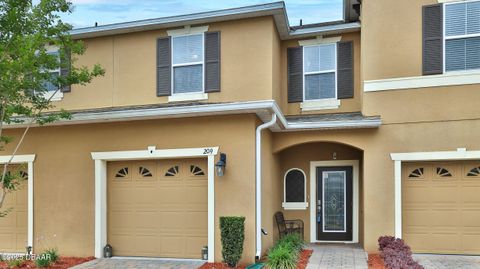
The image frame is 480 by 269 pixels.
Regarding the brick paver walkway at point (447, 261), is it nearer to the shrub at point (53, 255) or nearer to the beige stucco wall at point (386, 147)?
the beige stucco wall at point (386, 147)

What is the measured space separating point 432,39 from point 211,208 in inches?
263

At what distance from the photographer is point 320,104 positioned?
11633 millimetres

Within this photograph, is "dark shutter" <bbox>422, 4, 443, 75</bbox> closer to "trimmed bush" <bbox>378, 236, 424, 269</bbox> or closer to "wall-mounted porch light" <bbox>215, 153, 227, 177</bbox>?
"trimmed bush" <bbox>378, 236, 424, 269</bbox>

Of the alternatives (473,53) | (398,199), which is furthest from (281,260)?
Answer: (473,53)

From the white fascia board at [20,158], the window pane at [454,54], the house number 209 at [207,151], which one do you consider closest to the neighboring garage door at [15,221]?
the white fascia board at [20,158]

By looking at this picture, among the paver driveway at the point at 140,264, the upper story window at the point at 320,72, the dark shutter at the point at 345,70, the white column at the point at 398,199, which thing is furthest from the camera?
the upper story window at the point at 320,72

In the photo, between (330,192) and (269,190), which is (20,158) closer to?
(269,190)

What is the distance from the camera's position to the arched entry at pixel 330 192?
464 inches

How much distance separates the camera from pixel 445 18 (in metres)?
9.91

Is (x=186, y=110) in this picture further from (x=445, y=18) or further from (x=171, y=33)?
(x=445, y=18)

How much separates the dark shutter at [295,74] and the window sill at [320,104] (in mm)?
215

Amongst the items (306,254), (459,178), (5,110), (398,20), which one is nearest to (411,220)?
(459,178)

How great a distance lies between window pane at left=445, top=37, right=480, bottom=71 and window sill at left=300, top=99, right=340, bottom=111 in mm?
2930

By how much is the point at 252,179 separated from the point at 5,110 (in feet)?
17.2
